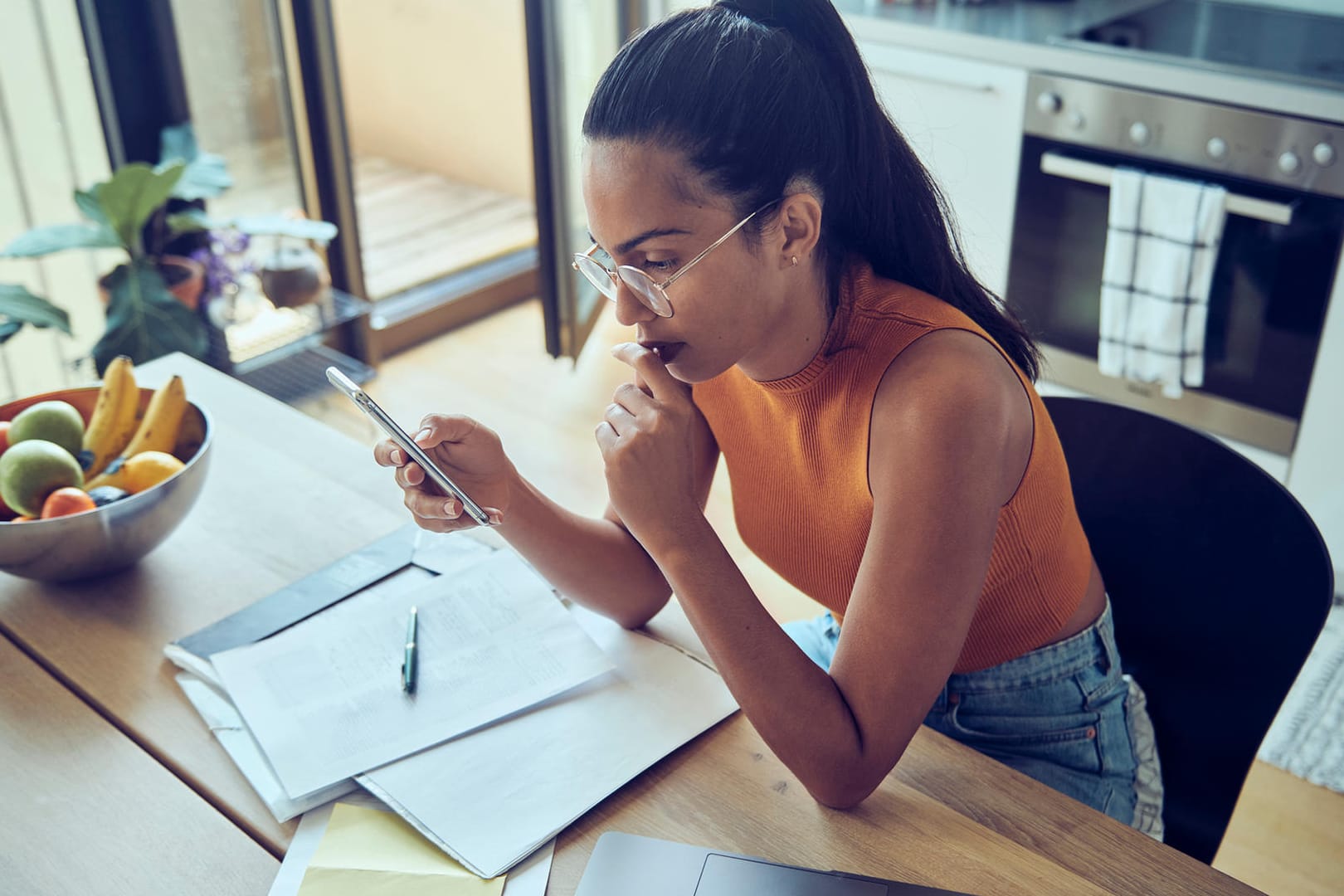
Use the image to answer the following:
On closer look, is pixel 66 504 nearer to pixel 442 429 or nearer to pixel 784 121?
pixel 442 429

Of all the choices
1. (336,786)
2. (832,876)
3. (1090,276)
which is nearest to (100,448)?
(336,786)

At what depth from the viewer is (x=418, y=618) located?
1.10 meters

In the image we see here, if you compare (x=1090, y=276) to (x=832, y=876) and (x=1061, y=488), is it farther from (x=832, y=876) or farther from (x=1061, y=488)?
(x=832, y=876)

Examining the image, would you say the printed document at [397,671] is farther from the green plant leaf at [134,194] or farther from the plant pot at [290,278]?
the plant pot at [290,278]

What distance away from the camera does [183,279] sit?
2.48 m

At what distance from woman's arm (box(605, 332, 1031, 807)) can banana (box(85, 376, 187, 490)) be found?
618 millimetres

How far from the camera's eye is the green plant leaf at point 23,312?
2146mm

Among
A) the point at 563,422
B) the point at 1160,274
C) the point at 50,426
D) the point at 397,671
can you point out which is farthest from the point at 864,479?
the point at 563,422

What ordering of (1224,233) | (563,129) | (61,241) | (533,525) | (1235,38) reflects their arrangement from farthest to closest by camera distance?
(563,129) < (1235,38) < (61,241) < (1224,233) < (533,525)

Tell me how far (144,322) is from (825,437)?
5.49 ft

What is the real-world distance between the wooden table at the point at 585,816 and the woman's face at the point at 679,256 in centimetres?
33

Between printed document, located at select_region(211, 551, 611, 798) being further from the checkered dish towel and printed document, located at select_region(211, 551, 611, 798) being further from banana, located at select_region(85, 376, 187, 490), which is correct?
the checkered dish towel

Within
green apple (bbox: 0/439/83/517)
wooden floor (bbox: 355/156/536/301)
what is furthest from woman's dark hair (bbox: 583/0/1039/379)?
wooden floor (bbox: 355/156/536/301)

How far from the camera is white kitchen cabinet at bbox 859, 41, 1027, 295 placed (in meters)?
2.33
